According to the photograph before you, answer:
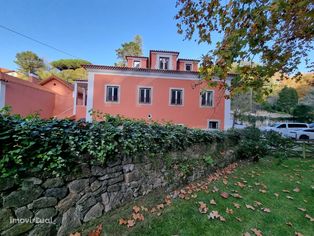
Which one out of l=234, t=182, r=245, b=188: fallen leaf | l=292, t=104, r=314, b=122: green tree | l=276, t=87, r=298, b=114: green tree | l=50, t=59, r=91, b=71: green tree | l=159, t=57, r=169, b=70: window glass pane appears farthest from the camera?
l=50, t=59, r=91, b=71: green tree

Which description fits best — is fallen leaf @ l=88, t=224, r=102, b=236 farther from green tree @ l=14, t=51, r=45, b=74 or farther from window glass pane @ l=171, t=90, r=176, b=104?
green tree @ l=14, t=51, r=45, b=74

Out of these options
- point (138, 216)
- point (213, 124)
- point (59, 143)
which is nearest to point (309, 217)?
point (138, 216)

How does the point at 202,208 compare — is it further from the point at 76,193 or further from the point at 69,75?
the point at 69,75

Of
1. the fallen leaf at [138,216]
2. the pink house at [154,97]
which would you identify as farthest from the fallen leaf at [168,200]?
the pink house at [154,97]

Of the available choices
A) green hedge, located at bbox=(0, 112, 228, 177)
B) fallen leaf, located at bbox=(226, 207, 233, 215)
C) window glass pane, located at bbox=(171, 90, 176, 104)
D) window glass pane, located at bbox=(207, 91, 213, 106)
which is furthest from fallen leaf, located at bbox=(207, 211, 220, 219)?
window glass pane, located at bbox=(207, 91, 213, 106)

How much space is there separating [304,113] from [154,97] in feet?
79.5

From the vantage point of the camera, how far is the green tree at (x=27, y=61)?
109 ft

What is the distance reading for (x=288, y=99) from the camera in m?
32.8

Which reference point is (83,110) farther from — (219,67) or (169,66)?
(219,67)

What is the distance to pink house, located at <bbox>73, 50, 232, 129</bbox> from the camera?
15141 millimetres

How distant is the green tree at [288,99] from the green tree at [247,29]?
111 ft

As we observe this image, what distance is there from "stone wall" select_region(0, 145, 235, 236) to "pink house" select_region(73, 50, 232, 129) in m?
11.7

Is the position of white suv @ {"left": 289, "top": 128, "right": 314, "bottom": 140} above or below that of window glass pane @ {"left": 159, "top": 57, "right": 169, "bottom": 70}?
below

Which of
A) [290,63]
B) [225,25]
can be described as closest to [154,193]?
[225,25]
